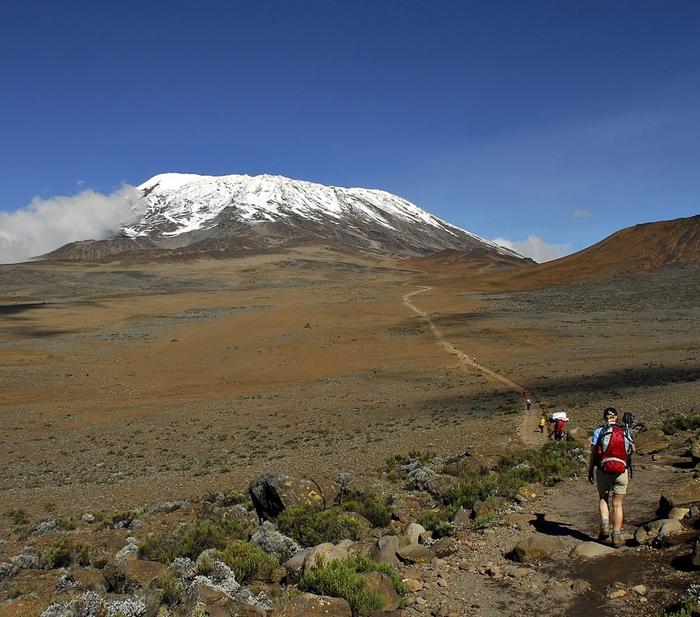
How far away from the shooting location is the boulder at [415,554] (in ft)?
23.2

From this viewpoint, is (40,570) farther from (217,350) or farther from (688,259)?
(688,259)

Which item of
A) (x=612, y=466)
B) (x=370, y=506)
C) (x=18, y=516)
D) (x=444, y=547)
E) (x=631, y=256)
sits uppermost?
(x=631, y=256)

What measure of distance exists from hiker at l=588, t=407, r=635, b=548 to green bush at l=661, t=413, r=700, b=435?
7.92m

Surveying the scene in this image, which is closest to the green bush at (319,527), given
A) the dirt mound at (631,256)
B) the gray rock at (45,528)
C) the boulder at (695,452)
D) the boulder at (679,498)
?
the boulder at (679,498)

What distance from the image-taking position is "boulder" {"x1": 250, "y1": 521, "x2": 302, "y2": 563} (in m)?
8.14

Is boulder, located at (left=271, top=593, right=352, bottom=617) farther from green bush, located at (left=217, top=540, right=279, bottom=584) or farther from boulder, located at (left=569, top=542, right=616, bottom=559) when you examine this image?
boulder, located at (left=569, top=542, right=616, bottom=559)

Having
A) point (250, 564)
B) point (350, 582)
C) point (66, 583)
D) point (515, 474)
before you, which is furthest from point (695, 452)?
point (66, 583)

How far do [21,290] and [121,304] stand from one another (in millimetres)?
29918

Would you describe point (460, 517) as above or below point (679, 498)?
below

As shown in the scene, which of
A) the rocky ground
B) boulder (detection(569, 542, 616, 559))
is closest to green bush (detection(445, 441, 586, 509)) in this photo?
the rocky ground

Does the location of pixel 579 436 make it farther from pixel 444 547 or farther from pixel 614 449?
pixel 444 547

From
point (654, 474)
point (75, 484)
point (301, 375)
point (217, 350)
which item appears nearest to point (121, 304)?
point (217, 350)

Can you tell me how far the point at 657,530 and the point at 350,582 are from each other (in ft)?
12.5

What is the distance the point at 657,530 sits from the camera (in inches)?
272
